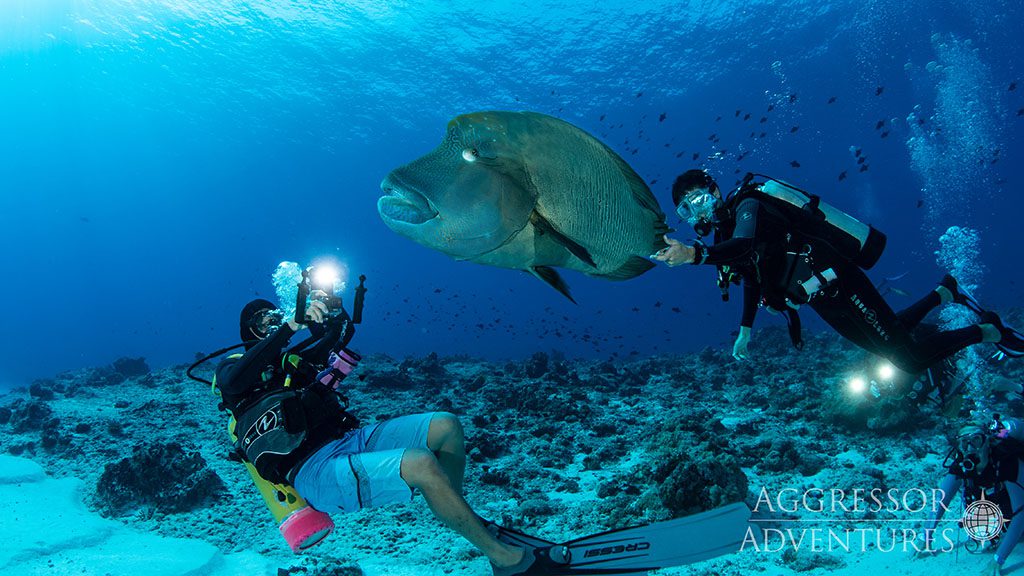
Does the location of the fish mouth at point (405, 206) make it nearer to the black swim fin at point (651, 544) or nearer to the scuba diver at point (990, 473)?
the black swim fin at point (651, 544)

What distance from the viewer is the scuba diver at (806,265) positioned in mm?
4223

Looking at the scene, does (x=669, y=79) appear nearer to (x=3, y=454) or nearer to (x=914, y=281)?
(x=3, y=454)

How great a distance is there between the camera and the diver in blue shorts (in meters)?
2.98

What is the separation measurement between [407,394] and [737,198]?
933 cm

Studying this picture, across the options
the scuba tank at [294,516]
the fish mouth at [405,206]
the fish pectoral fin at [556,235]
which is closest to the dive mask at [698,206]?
the fish pectoral fin at [556,235]

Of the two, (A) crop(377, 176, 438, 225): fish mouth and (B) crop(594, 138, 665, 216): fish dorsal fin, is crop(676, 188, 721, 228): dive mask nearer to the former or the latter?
(B) crop(594, 138, 665, 216): fish dorsal fin

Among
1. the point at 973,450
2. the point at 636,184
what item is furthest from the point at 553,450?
the point at 636,184

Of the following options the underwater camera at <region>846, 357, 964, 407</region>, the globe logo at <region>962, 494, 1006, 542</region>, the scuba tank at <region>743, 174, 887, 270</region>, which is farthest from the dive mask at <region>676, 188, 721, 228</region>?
the underwater camera at <region>846, 357, 964, 407</region>

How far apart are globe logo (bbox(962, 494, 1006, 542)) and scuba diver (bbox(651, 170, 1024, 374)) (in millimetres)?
1262

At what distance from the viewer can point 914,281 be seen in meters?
93.9

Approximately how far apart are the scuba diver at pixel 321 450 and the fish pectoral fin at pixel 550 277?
1580mm

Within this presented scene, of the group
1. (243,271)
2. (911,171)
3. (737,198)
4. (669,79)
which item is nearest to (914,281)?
(911,171)

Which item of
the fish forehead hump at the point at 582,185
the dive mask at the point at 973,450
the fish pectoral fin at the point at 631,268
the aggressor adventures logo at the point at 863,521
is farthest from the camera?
the dive mask at the point at 973,450

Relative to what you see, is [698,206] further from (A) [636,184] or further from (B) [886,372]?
(B) [886,372]
